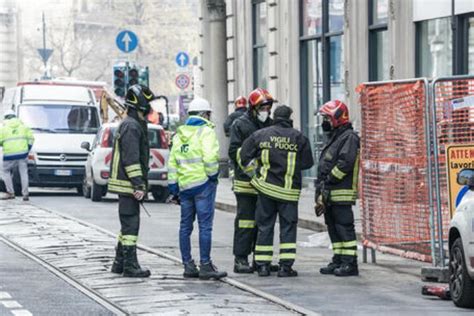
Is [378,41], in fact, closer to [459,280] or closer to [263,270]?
[263,270]

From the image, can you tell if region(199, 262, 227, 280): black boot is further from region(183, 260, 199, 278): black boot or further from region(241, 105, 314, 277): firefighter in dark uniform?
region(241, 105, 314, 277): firefighter in dark uniform

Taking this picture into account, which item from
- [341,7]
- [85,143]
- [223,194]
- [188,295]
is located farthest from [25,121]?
[188,295]

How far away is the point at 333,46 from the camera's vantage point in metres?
28.2

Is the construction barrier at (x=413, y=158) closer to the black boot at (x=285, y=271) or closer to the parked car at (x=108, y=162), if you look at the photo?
the black boot at (x=285, y=271)

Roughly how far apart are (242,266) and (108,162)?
13211 mm

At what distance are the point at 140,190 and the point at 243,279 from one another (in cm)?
136

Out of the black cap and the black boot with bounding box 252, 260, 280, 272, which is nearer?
the black cap

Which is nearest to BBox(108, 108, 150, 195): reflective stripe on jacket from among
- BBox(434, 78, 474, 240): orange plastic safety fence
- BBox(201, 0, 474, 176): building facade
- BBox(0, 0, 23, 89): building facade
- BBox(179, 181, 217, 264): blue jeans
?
BBox(179, 181, 217, 264): blue jeans

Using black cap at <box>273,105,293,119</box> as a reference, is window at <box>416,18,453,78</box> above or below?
above

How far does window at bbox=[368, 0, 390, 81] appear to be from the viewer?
83.1 ft

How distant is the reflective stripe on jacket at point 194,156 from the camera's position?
1404 cm

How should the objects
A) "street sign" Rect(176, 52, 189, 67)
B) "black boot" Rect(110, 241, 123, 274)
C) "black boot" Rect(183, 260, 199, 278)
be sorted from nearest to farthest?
"black boot" Rect(183, 260, 199, 278)
"black boot" Rect(110, 241, 123, 274)
"street sign" Rect(176, 52, 189, 67)

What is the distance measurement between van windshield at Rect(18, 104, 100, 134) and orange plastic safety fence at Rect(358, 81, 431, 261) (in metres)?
16.3

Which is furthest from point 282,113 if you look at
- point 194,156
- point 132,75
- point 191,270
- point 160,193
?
point 132,75
